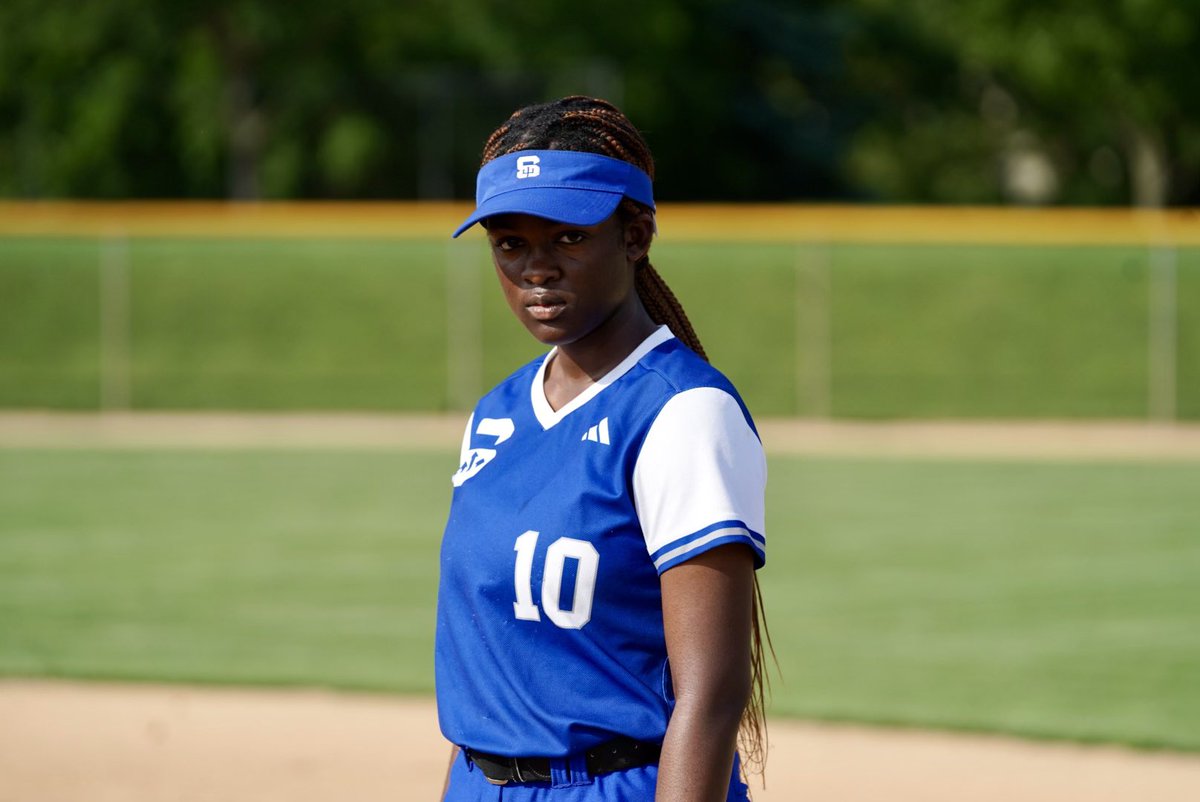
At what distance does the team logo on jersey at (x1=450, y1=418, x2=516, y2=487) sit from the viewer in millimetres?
2479

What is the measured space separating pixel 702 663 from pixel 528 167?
0.74 metres

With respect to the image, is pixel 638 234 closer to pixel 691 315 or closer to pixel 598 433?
pixel 598 433

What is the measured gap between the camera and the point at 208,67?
3688cm

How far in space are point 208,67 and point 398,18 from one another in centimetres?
440

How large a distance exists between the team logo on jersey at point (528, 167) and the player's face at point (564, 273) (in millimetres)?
62

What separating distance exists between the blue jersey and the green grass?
16927 millimetres

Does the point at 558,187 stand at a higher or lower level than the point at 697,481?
higher

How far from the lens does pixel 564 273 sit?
2.37 meters

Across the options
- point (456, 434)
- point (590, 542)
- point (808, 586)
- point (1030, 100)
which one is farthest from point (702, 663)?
point (1030, 100)

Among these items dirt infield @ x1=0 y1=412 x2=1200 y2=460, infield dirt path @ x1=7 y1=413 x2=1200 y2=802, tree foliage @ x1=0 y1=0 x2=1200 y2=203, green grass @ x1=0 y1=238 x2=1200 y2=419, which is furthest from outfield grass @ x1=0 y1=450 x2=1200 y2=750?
tree foliage @ x1=0 y1=0 x2=1200 y2=203

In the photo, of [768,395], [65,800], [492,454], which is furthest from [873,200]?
[492,454]

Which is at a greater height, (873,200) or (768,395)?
(873,200)

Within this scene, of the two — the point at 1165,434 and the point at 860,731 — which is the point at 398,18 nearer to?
the point at 1165,434

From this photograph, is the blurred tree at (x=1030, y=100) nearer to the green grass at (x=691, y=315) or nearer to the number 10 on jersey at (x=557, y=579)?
the green grass at (x=691, y=315)
